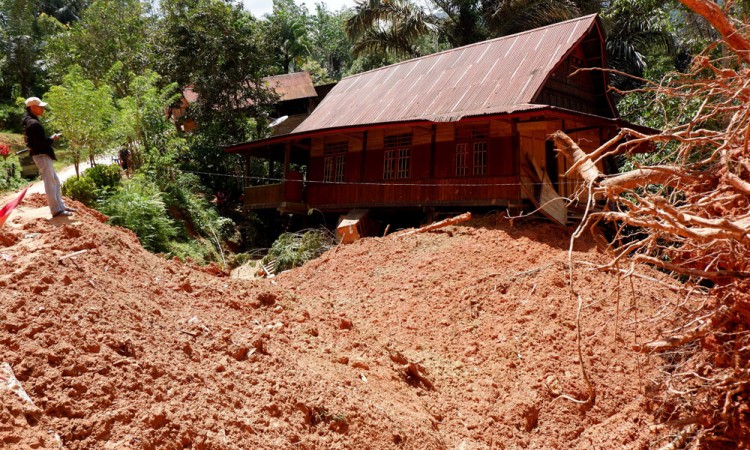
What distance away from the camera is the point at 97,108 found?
1540cm

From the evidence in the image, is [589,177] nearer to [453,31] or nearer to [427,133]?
[427,133]

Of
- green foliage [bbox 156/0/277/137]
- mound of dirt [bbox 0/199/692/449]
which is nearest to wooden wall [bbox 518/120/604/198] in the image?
mound of dirt [bbox 0/199/692/449]

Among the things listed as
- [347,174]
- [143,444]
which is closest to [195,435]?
[143,444]

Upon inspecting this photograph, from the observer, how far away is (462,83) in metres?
16.8

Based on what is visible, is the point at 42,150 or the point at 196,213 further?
the point at 196,213

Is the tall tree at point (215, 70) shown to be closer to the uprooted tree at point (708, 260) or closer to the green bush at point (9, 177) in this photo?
the green bush at point (9, 177)

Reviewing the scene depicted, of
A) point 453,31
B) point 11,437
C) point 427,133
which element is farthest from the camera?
point 453,31

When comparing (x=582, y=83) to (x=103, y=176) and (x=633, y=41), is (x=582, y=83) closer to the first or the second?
(x=633, y=41)

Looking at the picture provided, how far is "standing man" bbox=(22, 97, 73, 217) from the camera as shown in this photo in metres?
7.60

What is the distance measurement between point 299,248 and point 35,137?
8547mm

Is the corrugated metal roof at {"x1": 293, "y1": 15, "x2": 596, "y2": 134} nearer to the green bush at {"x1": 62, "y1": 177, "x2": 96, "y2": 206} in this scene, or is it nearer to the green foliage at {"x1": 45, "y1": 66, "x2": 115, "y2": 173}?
the green foliage at {"x1": 45, "y1": 66, "x2": 115, "y2": 173}

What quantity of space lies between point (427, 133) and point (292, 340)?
10921mm

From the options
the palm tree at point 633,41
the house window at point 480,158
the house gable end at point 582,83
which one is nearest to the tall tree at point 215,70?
the house window at point 480,158

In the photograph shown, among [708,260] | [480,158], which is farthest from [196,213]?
[708,260]
